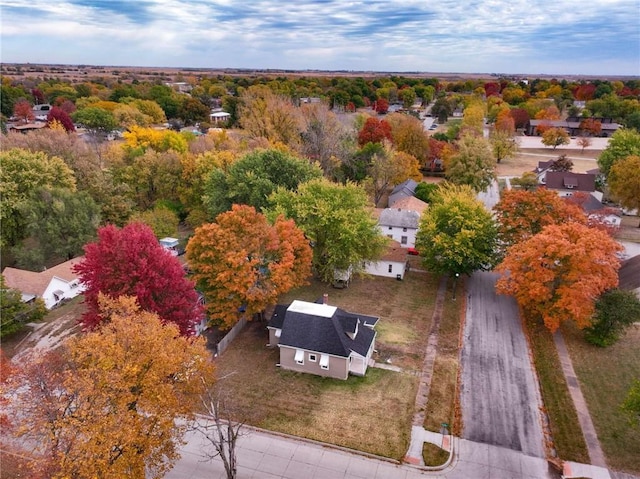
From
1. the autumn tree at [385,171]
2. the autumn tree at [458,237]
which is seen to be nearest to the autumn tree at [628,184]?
the autumn tree at [458,237]

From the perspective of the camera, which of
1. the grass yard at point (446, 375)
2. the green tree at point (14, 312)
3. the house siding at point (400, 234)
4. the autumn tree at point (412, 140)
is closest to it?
the grass yard at point (446, 375)

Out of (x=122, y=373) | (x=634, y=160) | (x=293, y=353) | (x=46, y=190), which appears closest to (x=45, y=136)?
(x=46, y=190)

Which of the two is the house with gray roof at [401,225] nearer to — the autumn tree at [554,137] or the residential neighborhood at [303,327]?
the residential neighborhood at [303,327]

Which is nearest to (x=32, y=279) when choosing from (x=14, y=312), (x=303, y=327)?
(x=14, y=312)

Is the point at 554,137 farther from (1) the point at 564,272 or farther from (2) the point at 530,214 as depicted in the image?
(1) the point at 564,272

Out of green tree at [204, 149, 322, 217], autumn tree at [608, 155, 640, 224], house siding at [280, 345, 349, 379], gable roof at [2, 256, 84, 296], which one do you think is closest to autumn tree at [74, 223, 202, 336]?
house siding at [280, 345, 349, 379]

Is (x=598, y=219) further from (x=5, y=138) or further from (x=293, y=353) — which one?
(x=5, y=138)

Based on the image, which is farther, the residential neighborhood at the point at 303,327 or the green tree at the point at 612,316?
the green tree at the point at 612,316
